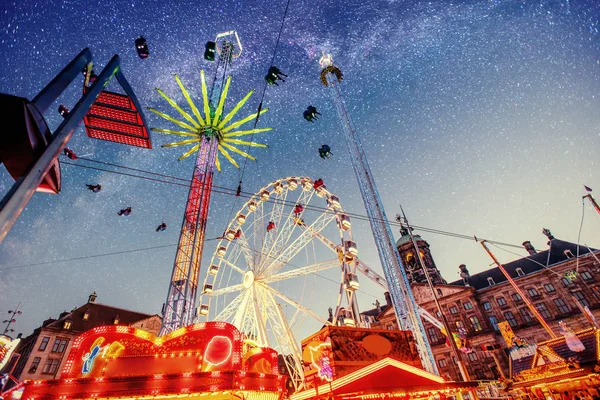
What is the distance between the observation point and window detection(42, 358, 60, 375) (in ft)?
99.8

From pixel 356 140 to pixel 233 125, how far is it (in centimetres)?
885

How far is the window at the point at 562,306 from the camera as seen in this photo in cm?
3316

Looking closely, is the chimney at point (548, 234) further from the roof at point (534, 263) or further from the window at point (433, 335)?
the window at point (433, 335)

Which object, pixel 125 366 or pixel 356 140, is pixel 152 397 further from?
pixel 356 140

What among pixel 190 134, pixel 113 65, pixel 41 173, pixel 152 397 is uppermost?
pixel 190 134

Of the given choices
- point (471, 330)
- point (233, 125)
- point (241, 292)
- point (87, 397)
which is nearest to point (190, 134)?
point (233, 125)

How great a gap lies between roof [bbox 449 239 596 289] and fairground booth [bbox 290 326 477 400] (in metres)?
33.8

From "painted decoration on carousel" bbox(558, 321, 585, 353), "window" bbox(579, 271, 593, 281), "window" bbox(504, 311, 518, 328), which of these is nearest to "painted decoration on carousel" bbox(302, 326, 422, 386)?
"painted decoration on carousel" bbox(558, 321, 585, 353)

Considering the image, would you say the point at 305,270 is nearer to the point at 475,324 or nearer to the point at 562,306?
the point at 475,324

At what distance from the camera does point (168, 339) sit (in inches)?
359

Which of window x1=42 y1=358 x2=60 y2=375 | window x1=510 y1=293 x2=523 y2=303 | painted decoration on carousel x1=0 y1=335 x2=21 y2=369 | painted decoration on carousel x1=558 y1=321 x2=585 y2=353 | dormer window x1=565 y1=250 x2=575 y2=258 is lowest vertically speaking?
painted decoration on carousel x1=558 y1=321 x2=585 y2=353

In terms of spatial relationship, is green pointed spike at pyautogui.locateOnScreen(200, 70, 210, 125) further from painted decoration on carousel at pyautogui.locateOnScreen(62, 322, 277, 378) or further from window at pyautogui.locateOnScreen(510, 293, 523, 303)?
window at pyautogui.locateOnScreen(510, 293, 523, 303)

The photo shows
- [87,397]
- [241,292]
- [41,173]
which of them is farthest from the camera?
[241,292]

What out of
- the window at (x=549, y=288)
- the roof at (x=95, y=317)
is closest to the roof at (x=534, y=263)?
the window at (x=549, y=288)
